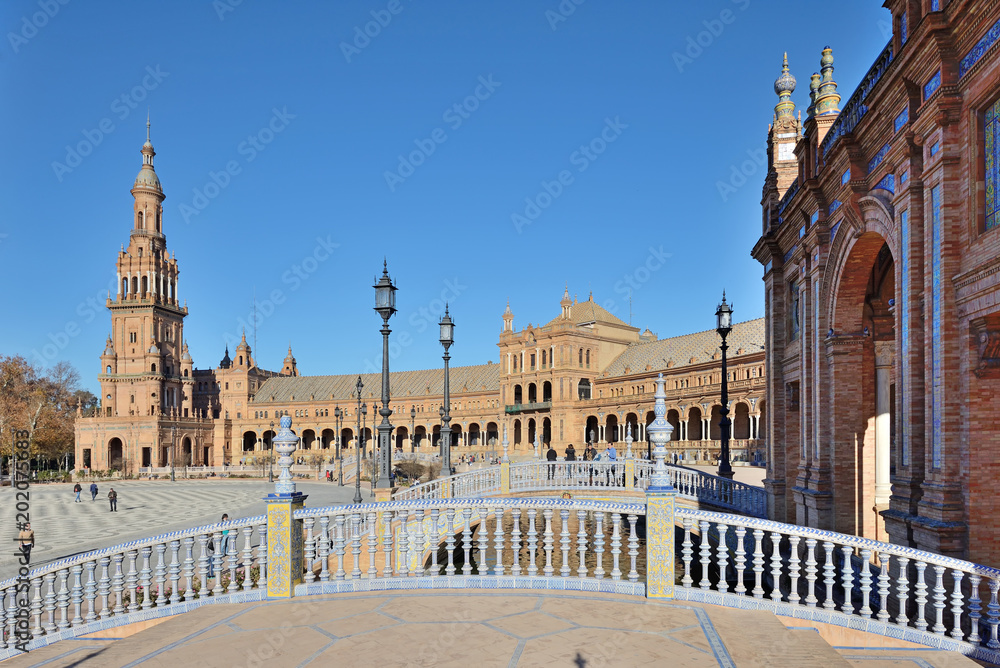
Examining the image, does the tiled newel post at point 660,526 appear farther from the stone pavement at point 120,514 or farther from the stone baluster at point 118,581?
the stone pavement at point 120,514

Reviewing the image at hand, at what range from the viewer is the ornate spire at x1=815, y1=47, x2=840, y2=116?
1524 cm

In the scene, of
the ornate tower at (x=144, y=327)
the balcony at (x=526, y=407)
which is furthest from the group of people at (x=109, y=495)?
the balcony at (x=526, y=407)

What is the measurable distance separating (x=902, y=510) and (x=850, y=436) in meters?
4.82

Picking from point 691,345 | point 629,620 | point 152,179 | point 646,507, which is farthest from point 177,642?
point 152,179

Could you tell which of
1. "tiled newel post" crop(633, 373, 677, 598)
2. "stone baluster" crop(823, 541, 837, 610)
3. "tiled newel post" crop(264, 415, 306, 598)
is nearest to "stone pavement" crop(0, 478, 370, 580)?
"tiled newel post" crop(264, 415, 306, 598)

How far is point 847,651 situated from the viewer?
681 centimetres

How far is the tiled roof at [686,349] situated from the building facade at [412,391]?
0.22 metres

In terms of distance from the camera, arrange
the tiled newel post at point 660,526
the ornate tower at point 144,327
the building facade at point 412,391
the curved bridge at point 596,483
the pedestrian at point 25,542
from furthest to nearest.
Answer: the ornate tower at point 144,327 < the building facade at point 412,391 < the curved bridge at point 596,483 < the pedestrian at point 25,542 < the tiled newel post at point 660,526

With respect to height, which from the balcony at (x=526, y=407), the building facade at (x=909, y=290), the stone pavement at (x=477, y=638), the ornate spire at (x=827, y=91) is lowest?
the balcony at (x=526, y=407)

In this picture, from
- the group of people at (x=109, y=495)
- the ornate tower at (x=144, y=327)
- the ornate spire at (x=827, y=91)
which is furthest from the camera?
the ornate tower at (x=144, y=327)

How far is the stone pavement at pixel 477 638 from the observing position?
5.57 meters

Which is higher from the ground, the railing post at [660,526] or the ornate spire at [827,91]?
the ornate spire at [827,91]

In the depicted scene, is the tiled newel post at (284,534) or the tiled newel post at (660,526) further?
the tiled newel post at (284,534)

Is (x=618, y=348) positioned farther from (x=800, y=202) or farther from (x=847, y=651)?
(x=847, y=651)
